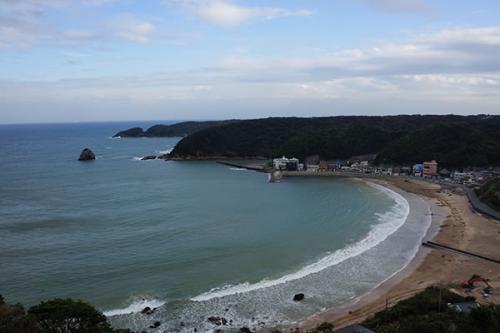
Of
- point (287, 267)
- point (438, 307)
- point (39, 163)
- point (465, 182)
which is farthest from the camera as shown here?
point (39, 163)

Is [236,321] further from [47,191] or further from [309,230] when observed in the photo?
[47,191]

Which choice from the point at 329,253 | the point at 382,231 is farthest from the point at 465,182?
the point at 329,253

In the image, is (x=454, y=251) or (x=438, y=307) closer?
(x=438, y=307)

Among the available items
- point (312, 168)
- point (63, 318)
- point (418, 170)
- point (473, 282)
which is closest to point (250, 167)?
point (312, 168)

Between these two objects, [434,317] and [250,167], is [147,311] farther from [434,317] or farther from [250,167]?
[250,167]

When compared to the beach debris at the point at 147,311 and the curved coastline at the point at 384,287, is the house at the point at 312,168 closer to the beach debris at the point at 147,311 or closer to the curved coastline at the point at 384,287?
the curved coastline at the point at 384,287

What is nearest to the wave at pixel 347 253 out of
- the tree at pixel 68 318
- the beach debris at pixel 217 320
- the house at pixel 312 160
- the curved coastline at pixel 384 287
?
the beach debris at pixel 217 320
